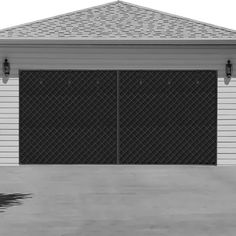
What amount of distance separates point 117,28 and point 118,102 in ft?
6.52

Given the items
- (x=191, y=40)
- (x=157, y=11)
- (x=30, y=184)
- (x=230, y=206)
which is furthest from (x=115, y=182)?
(x=157, y=11)

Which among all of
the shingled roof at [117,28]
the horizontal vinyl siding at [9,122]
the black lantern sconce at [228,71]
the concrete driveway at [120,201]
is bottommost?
the concrete driveway at [120,201]

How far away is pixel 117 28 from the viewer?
803 inches

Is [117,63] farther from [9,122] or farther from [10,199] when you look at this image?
[10,199]

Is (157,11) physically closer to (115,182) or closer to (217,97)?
(217,97)

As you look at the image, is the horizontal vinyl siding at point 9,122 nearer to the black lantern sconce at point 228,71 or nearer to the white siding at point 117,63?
the white siding at point 117,63

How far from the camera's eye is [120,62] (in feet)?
64.3

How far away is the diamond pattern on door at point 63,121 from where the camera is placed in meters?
19.6

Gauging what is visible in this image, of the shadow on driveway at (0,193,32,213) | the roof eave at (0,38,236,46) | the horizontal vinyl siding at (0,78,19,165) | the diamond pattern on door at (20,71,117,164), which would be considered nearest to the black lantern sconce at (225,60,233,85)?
the roof eave at (0,38,236,46)

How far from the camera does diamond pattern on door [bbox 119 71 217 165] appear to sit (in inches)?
776

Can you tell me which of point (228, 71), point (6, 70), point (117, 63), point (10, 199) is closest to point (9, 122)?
point (6, 70)

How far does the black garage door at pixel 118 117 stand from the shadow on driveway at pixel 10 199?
608cm

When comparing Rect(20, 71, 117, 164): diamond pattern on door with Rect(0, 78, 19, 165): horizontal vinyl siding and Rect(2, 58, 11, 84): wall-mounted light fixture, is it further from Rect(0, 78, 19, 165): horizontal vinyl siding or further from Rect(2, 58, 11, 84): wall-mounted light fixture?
Rect(2, 58, 11, 84): wall-mounted light fixture

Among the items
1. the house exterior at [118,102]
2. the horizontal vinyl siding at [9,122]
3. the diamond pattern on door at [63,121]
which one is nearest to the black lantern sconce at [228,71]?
the house exterior at [118,102]
